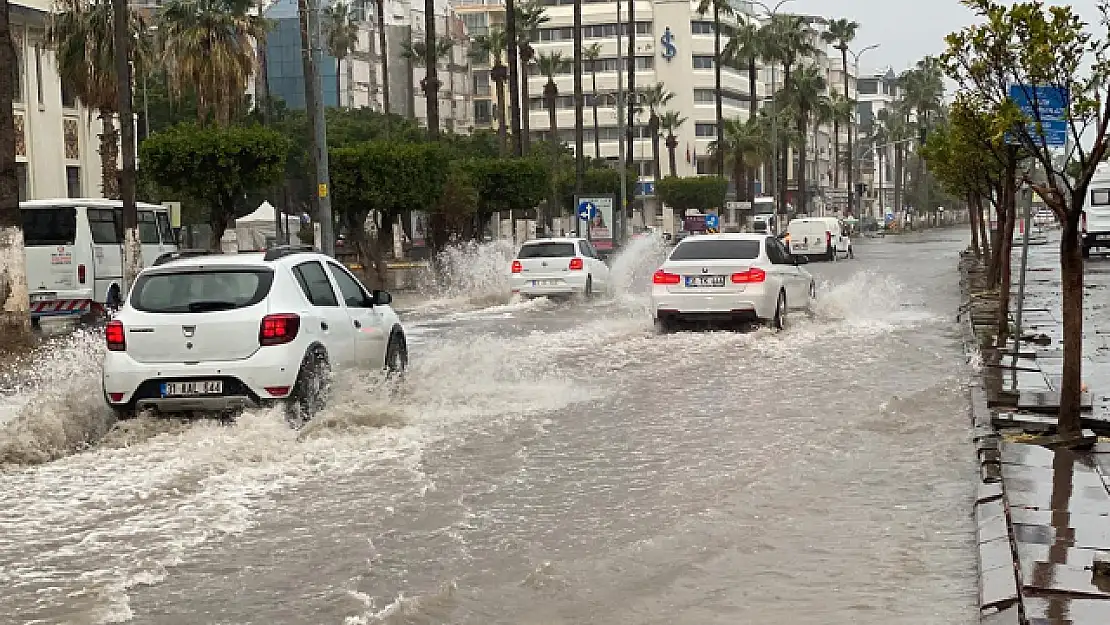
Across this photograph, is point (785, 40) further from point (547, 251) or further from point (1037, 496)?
point (1037, 496)

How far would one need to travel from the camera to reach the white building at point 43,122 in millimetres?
41875

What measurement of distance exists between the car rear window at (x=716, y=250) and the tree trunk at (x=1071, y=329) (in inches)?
385

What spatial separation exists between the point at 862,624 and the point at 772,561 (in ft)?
3.90

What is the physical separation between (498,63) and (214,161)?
172 ft

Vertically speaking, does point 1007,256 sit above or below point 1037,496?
above

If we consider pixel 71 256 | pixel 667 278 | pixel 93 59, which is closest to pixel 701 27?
pixel 93 59

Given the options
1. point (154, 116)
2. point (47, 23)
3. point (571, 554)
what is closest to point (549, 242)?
point (47, 23)

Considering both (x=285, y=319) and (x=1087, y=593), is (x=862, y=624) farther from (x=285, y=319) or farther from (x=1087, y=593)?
(x=285, y=319)

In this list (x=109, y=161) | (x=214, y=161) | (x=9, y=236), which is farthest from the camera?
(x=109, y=161)

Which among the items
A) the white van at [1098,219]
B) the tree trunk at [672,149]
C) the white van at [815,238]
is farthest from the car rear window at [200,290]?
the tree trunk at [672,149]

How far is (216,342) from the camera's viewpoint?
36.8 feet

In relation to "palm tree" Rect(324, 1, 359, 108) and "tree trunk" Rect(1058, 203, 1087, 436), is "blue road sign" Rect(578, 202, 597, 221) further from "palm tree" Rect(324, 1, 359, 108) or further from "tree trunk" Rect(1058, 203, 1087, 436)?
"tree trunk" Rect(1058, 203, 1087, 436)

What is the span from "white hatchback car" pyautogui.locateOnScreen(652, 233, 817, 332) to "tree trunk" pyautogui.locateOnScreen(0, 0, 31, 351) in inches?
354

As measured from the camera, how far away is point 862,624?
630cm
